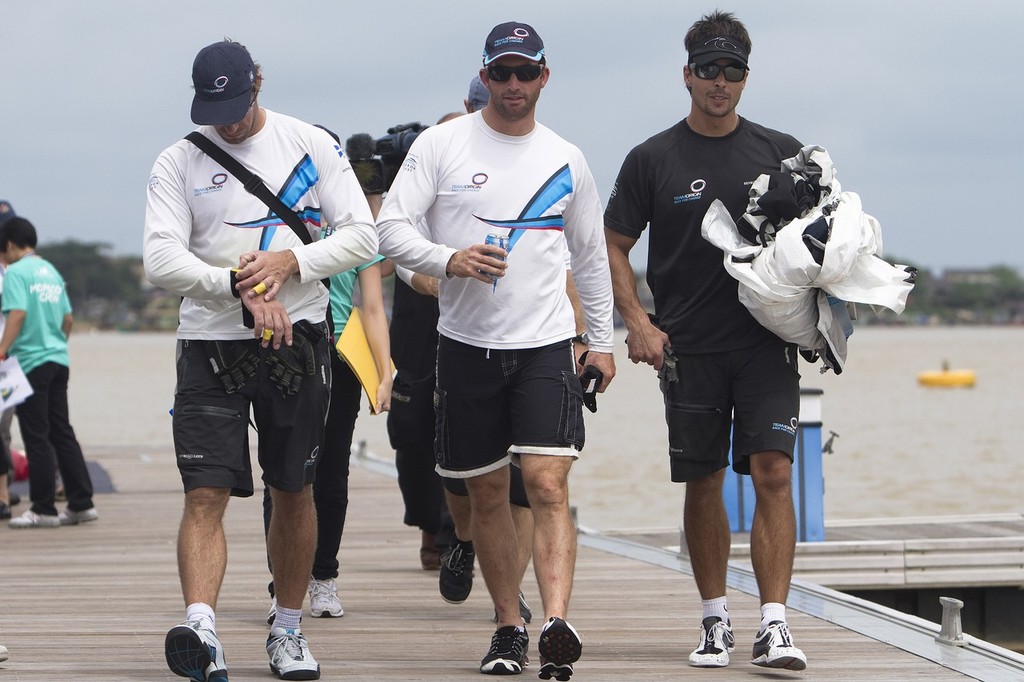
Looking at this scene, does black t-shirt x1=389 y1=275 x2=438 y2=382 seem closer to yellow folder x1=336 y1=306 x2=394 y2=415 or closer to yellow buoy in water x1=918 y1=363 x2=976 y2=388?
yellow folder x1=336 y1=306 x2=394 y2=415

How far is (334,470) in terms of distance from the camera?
6.20 m

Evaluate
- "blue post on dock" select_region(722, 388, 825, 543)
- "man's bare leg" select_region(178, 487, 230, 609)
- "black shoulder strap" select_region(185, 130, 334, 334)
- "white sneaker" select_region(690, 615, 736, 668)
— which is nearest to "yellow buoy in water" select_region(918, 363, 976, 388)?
"blue post on dock" select_region(722, 388, 825, 543)

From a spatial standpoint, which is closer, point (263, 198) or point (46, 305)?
point (263, 198)

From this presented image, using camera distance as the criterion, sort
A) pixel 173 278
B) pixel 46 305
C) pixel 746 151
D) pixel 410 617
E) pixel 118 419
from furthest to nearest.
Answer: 1. pixel 118 419
2. pixel 46 305
3. pixel 410 617
4. pixel 746 151
5. pixel 173 278

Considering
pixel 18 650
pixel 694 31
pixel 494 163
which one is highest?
pixel 694 31

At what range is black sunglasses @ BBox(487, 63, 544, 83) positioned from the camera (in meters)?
A: 4.96

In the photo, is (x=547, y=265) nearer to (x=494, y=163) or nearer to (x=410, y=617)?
(x=494, y=163)

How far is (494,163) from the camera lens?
500 cm

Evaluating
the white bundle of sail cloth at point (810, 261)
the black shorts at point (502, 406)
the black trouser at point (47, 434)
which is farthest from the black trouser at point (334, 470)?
the black trouser at point (47, 434)

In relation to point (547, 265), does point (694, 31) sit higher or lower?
higher

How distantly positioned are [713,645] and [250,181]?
6.98 feet

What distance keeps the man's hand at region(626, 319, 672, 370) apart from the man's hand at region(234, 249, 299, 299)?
4.30 feet

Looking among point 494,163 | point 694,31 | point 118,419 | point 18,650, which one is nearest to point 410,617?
point 18,650

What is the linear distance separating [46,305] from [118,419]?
23.2 metres
